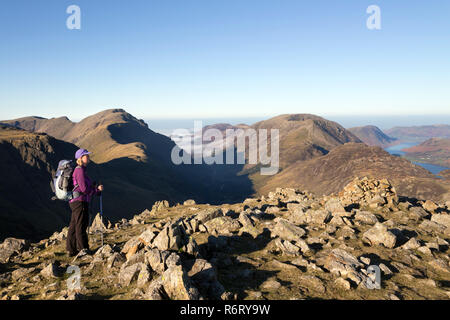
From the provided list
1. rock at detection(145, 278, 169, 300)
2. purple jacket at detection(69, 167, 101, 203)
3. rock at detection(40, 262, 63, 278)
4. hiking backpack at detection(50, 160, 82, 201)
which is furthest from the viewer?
purple jacket at detection(69, 167, 101, 203)

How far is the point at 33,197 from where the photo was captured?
14500 centimetres

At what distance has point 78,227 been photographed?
1423 cm

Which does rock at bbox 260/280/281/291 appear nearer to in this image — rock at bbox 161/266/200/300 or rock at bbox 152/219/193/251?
rock at bbox 161/266/200/300

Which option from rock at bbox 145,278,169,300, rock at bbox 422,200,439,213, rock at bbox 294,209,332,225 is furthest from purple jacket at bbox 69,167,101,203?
rock at bbox 422,200,439,213

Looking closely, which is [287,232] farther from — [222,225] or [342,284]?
[342,284]

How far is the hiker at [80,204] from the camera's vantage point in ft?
44.8

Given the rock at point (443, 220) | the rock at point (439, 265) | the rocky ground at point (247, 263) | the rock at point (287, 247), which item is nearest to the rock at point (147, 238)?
the rocky ground at point (247, 263)

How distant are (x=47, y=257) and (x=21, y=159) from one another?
197 m

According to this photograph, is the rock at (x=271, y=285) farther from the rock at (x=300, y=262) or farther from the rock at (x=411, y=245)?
the rock at (x=411, y=245)

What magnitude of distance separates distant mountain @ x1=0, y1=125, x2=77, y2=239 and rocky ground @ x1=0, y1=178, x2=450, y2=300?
114102 millimetres

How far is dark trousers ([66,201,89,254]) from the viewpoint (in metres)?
13.9

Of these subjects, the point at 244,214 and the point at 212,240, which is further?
the point at 244,214
